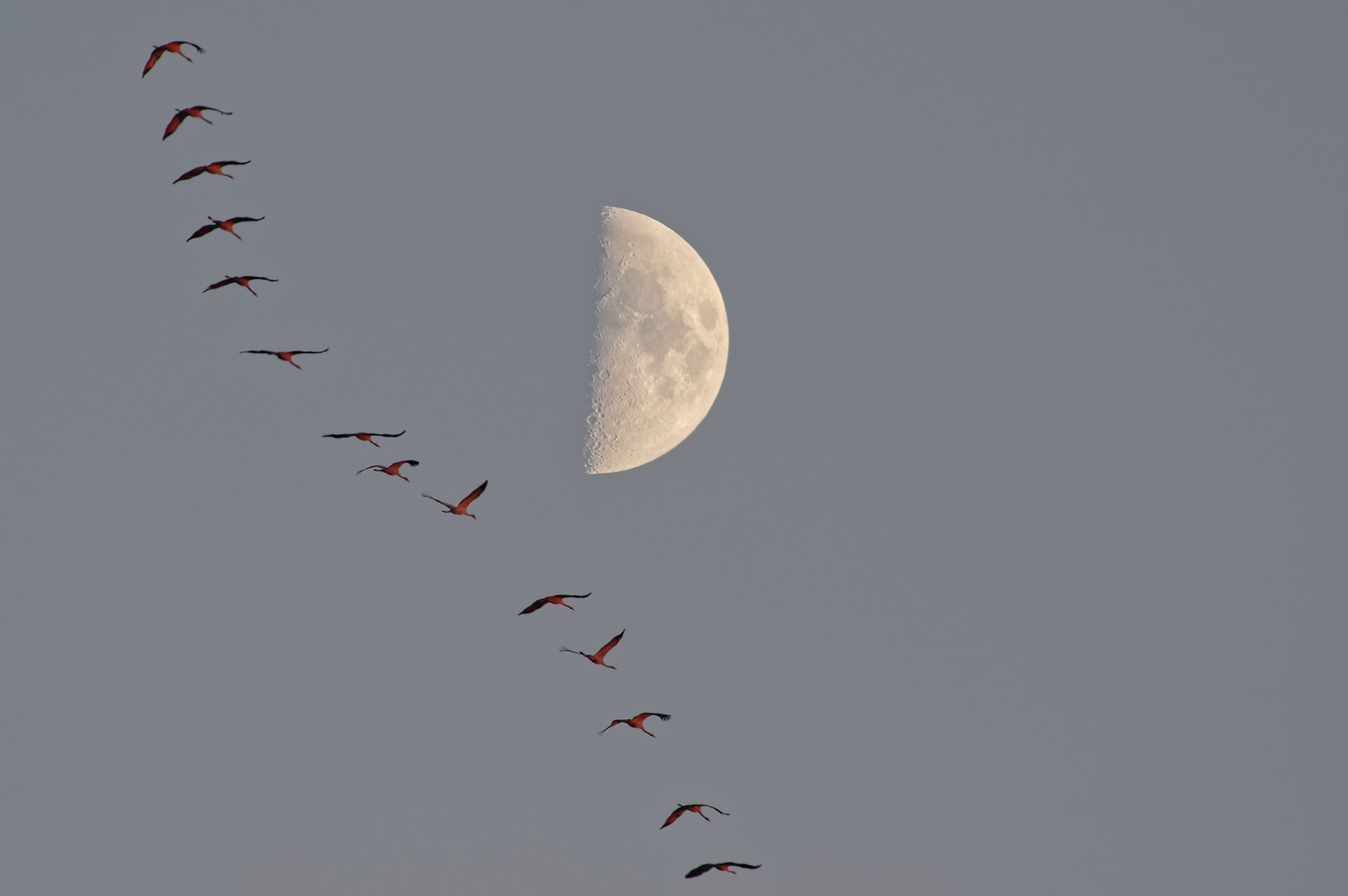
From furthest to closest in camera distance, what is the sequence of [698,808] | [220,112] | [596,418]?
[596,418] → [698,808] → [220,112]

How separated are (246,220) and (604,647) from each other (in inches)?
650

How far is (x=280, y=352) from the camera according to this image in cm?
4812

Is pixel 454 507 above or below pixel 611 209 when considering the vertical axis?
below

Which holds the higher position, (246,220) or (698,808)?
(246,220)

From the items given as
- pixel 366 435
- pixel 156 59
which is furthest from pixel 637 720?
pixel 156 59

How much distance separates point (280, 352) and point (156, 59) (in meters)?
8.82

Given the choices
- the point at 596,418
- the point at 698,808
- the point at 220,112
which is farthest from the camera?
the point at 596,418

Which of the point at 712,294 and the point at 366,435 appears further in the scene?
the point at 712,294

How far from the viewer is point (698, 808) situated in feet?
163

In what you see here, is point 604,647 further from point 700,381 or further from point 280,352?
point 700,381

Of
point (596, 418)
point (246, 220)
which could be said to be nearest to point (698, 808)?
point (246, 220)

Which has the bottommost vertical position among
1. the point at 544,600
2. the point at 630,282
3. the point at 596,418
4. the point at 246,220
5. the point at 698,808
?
the point at 698,808

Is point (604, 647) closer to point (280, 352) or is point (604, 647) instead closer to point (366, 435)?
point (366, 435)

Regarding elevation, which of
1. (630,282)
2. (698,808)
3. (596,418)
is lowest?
(698,808)
